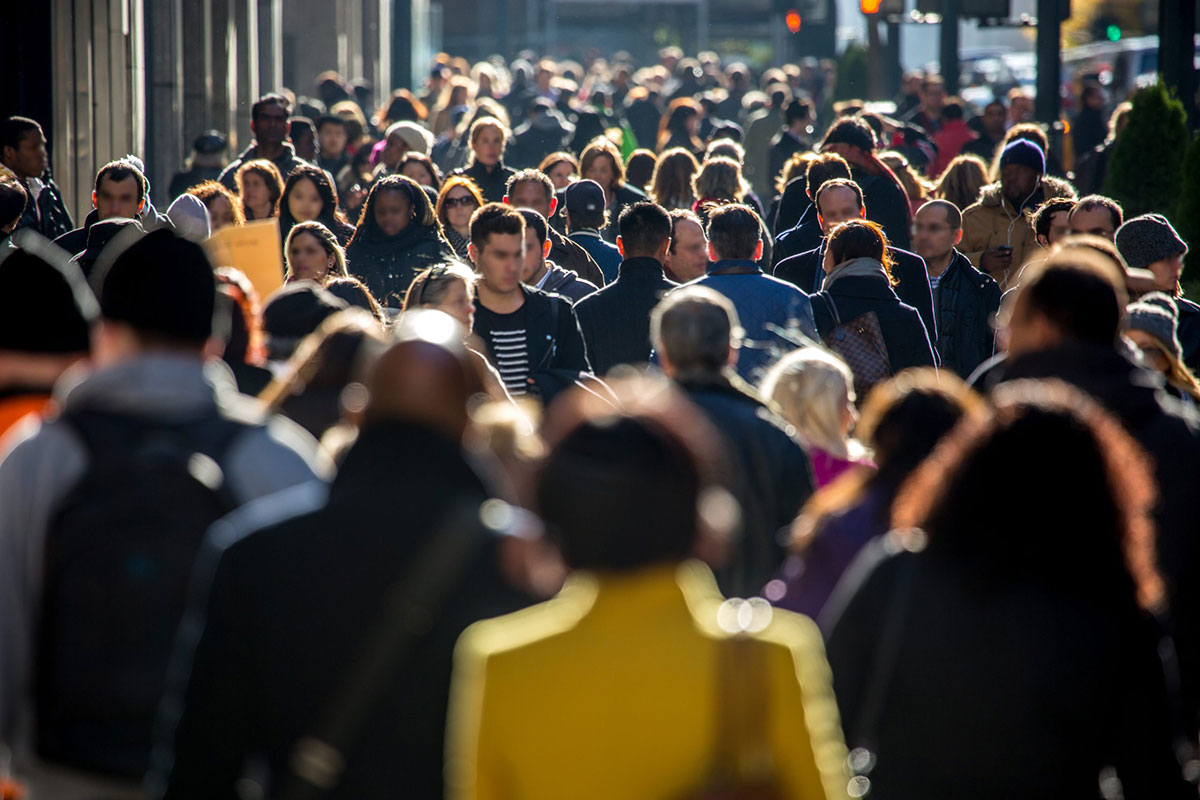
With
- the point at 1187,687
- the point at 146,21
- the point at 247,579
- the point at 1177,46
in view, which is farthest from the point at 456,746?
the point at 146,21

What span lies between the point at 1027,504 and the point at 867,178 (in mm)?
8715

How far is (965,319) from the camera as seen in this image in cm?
939

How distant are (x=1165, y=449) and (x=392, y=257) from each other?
577cm

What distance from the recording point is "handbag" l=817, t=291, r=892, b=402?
7707mm

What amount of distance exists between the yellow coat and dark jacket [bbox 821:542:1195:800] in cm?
53

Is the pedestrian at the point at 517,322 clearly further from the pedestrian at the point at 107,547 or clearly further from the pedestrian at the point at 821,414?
the pedestrian at the point at 107,547

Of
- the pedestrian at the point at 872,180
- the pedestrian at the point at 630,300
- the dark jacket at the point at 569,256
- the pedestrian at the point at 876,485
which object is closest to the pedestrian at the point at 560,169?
the pedestrian at the point at 872,180

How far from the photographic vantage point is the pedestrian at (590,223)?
10.5 m

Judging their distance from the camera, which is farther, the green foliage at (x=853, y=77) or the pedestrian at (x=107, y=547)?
the green foliage at (x=853, y=77)

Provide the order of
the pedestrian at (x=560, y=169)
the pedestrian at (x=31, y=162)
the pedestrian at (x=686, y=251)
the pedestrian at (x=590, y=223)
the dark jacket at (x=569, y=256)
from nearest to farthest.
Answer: the pedestrian at (x=686, y=251) → the dark jacket at (x=569, y=256) → the pedestrian at (x=590, y=223) → the pedestrian at (x=31, y=162) → the pedestrian at (x=560, y=169)

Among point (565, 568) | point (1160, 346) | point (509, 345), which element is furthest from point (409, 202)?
point (565, 568)

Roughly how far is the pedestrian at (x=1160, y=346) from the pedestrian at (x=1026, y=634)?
8.56ft

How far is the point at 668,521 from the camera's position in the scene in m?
2.66

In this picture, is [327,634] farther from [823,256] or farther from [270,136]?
[270,136]
